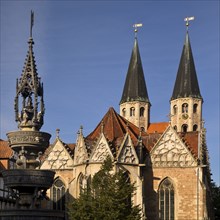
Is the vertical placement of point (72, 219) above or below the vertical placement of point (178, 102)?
below

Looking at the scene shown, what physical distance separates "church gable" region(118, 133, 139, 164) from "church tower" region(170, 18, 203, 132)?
3272 cm

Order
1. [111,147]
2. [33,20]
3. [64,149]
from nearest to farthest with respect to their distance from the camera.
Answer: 1. [33,20]
2. [111,147]
3. [64,149]

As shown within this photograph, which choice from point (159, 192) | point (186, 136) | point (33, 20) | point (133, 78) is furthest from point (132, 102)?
point (33, 20)

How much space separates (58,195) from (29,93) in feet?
98.1

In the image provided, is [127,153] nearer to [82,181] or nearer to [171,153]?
[171,153]

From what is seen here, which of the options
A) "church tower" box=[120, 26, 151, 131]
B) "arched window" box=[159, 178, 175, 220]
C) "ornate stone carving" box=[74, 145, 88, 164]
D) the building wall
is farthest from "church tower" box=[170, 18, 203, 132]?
"ornate stone carving" box=[74, 145, 88, 164]

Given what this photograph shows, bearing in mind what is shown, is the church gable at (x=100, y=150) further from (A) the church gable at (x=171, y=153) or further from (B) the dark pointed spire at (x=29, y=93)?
(B) the dark pointed spire at (x=29, y=93)

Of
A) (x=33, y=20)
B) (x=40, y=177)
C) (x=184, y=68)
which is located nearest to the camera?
(x=40, y=177)

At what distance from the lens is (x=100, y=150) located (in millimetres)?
46531

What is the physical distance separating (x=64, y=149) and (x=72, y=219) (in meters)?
17.3

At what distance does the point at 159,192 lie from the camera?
157ft

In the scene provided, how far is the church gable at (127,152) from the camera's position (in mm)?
46312

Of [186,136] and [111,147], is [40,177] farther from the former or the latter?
[186,136]

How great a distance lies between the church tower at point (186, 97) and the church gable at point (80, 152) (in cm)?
3214
